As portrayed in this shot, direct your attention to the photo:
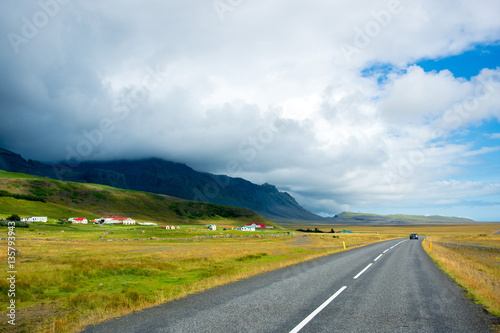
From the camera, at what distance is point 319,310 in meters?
9.93

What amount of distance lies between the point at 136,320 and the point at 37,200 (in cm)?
18991

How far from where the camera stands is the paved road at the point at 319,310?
8.54 metres

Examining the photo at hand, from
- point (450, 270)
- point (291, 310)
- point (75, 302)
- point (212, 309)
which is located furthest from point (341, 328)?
point (450, 270)

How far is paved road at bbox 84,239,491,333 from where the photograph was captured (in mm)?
8539

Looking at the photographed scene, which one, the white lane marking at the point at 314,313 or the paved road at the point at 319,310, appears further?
the paved road at the point at 319,310

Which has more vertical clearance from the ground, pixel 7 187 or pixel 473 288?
pixel 7 187

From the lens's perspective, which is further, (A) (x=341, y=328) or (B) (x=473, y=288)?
(B) (x=473, y=288)

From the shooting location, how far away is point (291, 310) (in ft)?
33.3

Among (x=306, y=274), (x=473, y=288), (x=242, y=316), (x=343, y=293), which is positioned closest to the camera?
(x=242, y=316)

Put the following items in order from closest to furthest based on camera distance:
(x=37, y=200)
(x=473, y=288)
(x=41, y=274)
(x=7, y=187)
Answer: (x=473, y=288)
(x=41, y=274)
(x=37, y=200)
(x=7, y=187)

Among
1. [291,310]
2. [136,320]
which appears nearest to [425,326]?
[291,310]

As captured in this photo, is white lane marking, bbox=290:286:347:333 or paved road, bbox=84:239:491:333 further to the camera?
paved road, bbox=84:239:491:333

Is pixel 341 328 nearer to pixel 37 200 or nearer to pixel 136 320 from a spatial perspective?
pixel 136 320

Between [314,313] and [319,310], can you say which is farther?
[319,310]
